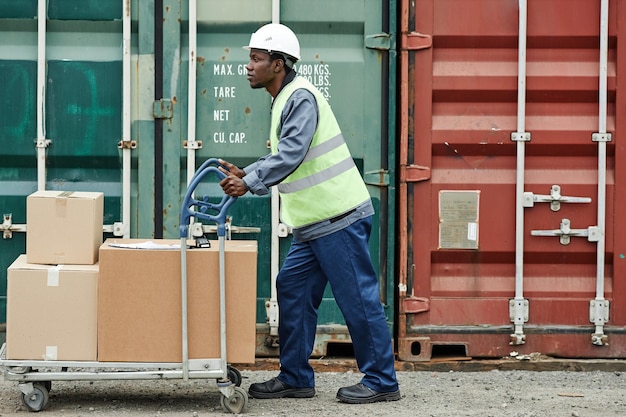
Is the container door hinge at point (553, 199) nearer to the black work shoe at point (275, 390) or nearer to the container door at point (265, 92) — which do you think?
the container door at point (265, 92)

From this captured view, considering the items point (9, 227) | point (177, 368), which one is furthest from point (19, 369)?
point (9, 227)

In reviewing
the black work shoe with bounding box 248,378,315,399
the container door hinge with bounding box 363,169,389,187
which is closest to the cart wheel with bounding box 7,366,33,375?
the black work shoe with bounding box 248,378,315,399

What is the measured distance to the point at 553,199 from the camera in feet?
22.1

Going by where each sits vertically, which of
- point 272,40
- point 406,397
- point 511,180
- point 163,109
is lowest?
point 406,397

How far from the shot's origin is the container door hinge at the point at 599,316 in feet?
22.2

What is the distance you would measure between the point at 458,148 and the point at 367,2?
92cm

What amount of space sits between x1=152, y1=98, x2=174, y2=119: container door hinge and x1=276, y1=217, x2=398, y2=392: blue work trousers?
118 cm

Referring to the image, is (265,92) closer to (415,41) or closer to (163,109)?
(163,109)

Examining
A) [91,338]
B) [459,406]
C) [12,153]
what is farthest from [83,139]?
[459,406]

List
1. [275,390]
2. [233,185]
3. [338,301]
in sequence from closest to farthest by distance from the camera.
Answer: [233,185], [338,301], [275,390]

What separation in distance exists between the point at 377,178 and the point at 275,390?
53.5 inches

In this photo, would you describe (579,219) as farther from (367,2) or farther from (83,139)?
(83,139)

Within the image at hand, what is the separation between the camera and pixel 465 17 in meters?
6.69

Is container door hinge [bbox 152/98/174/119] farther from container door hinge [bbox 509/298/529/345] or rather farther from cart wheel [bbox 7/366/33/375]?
container door hinge [bbox 509/298/529/345]
